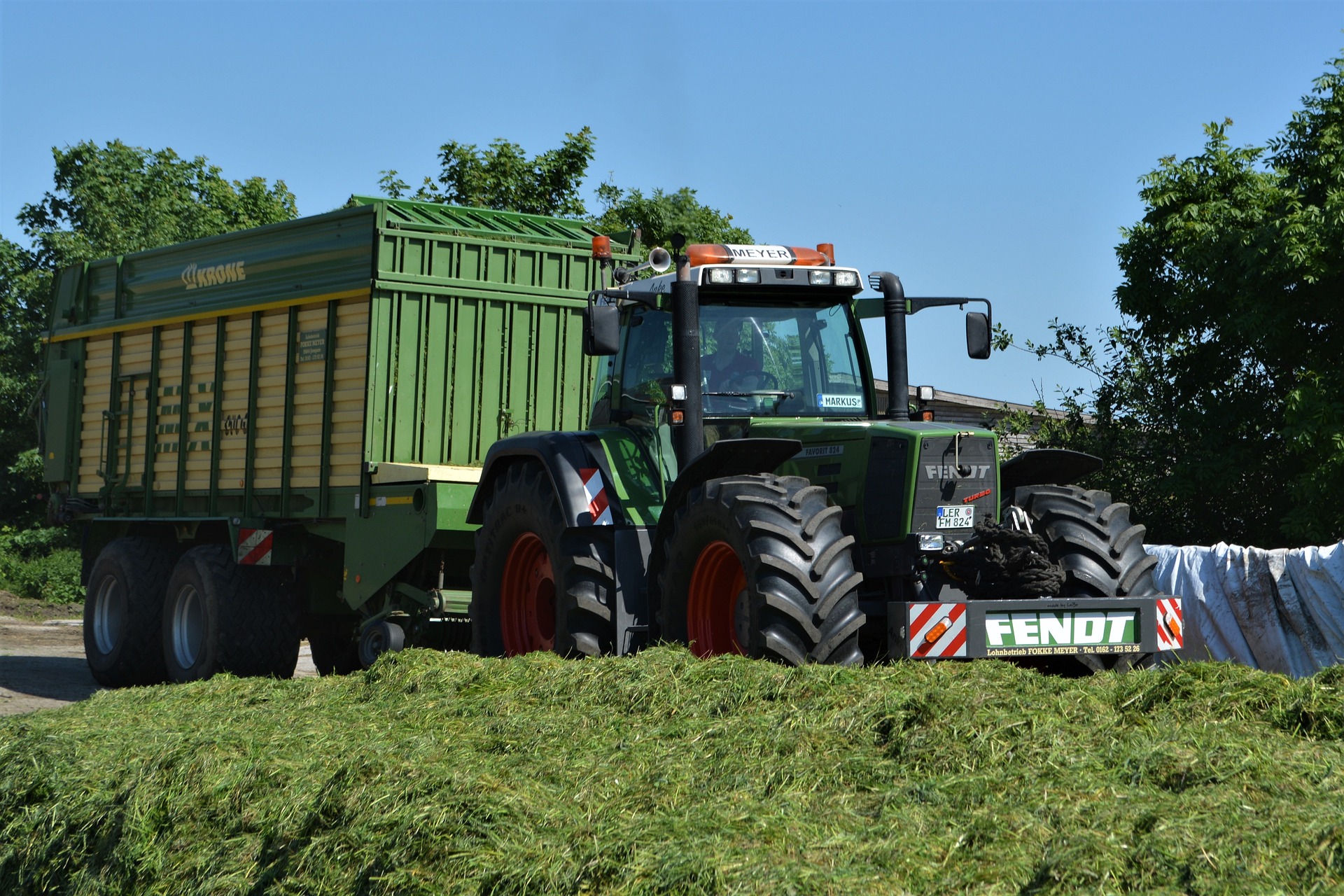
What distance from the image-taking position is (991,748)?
445 centimetres

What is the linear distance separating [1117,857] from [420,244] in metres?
8.67

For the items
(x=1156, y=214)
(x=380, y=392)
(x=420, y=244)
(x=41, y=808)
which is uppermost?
(x=1156, y=214)

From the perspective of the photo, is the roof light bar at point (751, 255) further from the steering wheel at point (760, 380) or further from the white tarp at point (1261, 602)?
the white tarp at point (1261, 602)

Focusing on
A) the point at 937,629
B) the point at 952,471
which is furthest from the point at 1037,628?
the point at 952,471

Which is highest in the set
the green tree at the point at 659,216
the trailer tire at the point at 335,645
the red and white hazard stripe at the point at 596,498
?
the green tree at the point at 659,216

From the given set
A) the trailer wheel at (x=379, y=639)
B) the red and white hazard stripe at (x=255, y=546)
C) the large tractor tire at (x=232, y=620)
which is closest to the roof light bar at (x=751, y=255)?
the trailer wheel at (x=379, y=639)

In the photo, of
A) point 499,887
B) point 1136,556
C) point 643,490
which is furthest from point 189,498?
point 499,887

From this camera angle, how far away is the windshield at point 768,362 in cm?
829

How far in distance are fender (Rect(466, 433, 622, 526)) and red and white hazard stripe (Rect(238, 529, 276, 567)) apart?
325 cm

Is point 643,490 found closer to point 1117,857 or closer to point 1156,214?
point 1117,857

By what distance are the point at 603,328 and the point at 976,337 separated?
Result: 2227 millimetres

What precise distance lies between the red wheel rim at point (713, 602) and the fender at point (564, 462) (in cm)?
101

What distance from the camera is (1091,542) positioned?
7410 mm

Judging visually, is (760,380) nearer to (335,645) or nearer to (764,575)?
(764,575)
